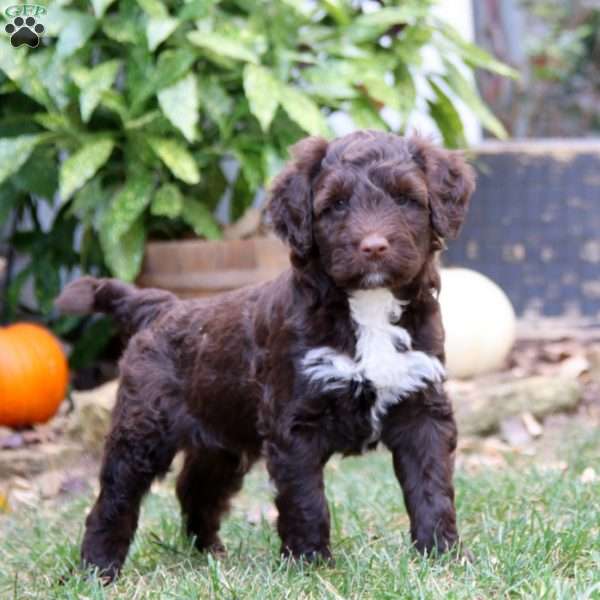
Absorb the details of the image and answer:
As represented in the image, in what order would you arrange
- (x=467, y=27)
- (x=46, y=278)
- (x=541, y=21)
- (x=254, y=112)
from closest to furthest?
(x=254, y=112) → (x=46, y=278) → (x=467, y=27) → (x=541, y=21)

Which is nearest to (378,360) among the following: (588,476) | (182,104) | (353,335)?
(353,335)

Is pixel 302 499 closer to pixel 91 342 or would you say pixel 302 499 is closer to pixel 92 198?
pixel 92 198

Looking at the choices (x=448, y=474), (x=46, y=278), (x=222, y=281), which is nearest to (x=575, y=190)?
(x=222, y=281)

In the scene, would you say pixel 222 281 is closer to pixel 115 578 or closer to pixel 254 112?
pixel 254 112

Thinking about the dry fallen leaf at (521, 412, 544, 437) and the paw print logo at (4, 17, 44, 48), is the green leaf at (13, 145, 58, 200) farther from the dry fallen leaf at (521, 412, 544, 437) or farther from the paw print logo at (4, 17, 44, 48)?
the dry fallen leaf at (521, 412, 544, 437)

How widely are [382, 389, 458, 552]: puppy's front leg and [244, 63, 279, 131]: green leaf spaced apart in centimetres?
281

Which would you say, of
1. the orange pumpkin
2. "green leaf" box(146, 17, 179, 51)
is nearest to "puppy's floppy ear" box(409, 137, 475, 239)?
"green leaf" box(146, 17, 179, 51)

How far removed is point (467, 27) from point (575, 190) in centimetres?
187

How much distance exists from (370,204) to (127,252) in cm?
332

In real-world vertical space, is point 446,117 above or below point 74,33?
below

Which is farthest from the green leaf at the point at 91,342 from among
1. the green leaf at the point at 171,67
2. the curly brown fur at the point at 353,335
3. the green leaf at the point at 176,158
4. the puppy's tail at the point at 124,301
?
the curly brown fur at the point at 353,335

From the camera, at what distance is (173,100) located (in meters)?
6.31

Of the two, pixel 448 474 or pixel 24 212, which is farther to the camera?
pixel 24 212

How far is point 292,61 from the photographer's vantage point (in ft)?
22.4
